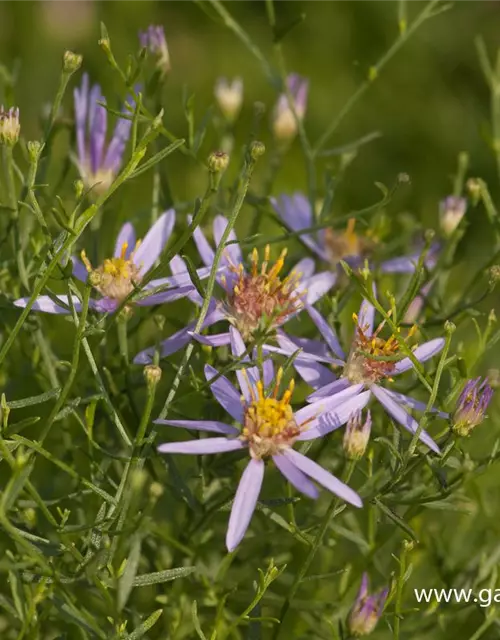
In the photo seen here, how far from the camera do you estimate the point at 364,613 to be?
3.29ft

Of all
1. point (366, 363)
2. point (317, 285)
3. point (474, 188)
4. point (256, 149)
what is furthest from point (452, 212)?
point (256, 149)

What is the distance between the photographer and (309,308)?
3.38 ft

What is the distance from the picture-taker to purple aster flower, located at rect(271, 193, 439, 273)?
52.7 inches

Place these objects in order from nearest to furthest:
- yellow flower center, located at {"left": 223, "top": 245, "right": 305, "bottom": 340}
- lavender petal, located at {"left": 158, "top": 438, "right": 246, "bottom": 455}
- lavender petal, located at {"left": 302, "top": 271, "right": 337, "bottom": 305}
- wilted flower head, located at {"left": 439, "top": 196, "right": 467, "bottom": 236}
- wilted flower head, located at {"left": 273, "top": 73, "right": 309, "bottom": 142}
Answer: lavender petal, located at {"left": 158, "top": 438, "right": 246, "bottom": 455} → yellow flower center, located at {"left": 223, "top": 245, "right": 305, "bottom": 340} → lavender petal, located at {"left": 302, "top": 271, "right": 337, "bottom": 305} → wilted flower head, located at {"left": 439, "top": 196, "right": 467, "bottom": 236} → wilted flower head, located at {"left": 273, "top": 73, "right": 309, "bottom": 142}

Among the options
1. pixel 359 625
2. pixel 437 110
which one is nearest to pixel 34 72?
pixel 437 110

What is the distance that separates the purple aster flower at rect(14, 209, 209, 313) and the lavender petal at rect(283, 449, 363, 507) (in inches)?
7.7

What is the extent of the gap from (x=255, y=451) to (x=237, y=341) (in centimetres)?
11

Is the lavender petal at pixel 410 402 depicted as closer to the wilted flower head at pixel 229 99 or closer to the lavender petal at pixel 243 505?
the lavender petal at pixel 243 505

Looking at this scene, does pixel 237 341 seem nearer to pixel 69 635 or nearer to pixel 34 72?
pixel 69 635

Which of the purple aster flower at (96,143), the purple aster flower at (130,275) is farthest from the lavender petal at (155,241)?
the purple aster flower at (96,143)

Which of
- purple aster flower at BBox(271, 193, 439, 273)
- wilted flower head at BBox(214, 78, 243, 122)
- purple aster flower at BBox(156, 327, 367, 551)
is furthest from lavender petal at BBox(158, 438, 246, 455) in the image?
wilted flower head at BBox(214, 78, 243, 122)

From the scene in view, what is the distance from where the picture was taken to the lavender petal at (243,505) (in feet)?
2.68

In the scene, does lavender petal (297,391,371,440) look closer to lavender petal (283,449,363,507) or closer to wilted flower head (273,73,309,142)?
lavender petal (283,449,363,507)

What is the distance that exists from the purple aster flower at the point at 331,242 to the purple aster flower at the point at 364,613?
1.54 feet
